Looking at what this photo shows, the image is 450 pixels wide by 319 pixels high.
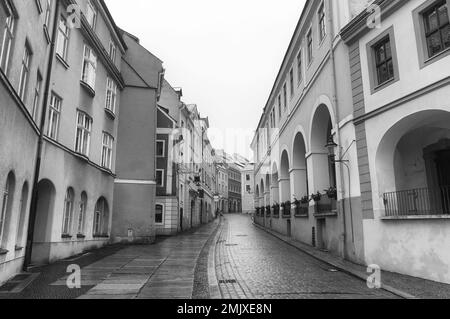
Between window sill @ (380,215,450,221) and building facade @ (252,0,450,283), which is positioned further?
building facade @ (252,0,450,283)

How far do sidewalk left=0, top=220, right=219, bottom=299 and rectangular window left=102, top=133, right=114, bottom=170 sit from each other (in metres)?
5.21

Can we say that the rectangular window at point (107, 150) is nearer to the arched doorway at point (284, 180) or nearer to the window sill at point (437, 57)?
the arched doorway at point (284, 180)

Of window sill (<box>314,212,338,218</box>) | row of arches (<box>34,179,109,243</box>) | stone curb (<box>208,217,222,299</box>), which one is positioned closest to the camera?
stone curb (<box>208,217,222,299</box>)

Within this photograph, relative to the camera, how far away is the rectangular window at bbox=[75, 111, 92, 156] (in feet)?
49.7

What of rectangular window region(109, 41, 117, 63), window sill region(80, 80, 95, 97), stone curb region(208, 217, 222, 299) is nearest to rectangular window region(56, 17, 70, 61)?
window sill region(80, 80, 95, 97)

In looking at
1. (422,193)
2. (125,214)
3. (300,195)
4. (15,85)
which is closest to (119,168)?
(125,214)

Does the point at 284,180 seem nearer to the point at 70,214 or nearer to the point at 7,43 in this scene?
the point at 70,214

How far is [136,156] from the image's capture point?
67.1ft

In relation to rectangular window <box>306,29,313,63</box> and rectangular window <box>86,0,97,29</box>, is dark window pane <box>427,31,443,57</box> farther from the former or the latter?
rectangular window <box>86,0,97,29</box>

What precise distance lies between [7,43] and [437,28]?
10535mm
